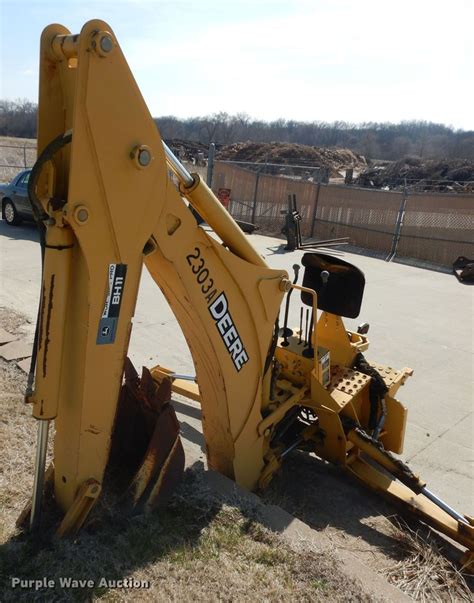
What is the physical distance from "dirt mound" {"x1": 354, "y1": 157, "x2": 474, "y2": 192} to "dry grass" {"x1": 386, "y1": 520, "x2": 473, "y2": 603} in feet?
91.9

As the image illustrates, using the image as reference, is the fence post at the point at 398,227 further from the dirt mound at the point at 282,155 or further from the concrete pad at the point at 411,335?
the dirt mound at the point at 282,155

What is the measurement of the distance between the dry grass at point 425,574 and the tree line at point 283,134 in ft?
211

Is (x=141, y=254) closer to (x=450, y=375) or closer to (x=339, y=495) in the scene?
(x=339, y=495)

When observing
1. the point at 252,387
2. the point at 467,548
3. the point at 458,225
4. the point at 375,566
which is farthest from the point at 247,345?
the point at 458,225

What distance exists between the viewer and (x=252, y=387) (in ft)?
11.2

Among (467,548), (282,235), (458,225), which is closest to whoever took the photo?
(467,548)

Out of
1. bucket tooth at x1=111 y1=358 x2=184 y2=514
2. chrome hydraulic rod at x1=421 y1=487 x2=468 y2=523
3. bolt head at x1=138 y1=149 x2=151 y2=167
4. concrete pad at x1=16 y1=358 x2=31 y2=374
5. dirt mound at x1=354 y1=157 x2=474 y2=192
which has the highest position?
dirt mound at x1=354 y1=157 x2=474 y2=192

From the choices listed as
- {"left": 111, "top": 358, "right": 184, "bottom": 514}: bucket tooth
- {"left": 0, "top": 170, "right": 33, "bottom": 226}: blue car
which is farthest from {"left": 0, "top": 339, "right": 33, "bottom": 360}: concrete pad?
{"left": 0, "top": 170, "right": 33, "bottom": 226}: blue car

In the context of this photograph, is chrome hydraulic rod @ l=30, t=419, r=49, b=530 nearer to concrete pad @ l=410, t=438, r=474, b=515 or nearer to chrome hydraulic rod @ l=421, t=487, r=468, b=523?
chrome hydraulic rod @ l=421, t=487, r=468, b=523

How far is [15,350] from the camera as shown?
5699 mm

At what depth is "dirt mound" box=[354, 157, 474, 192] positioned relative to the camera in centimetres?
3133

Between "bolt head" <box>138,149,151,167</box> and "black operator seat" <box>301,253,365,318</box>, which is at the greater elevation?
"bolt head" <box>138,149,151,167</box>

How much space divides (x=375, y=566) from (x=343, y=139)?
361 ft

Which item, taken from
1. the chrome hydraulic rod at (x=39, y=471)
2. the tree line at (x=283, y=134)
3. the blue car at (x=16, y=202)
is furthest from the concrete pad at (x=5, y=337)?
the tree line at (x=283, y=134)
